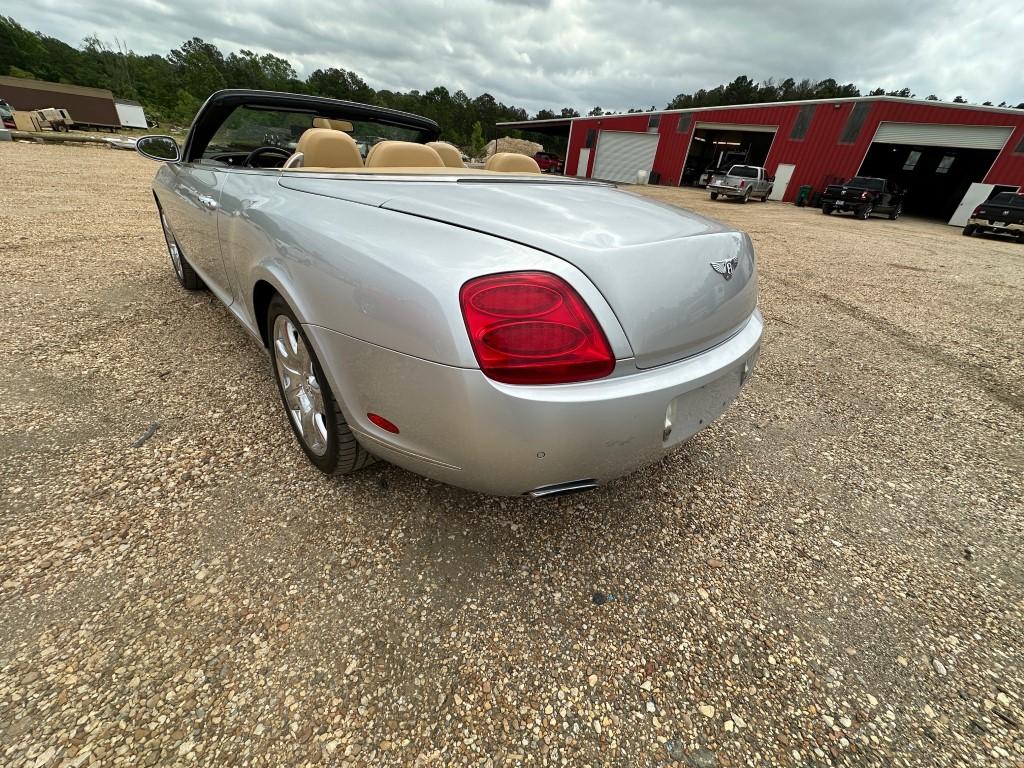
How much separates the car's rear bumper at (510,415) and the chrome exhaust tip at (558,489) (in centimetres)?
2

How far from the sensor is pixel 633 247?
53.5 inches

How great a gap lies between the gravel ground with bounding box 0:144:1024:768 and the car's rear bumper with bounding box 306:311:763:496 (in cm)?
45

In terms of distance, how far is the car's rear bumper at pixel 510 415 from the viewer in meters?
1.23

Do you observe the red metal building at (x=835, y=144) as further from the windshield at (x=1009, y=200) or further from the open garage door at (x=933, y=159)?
the windshield at (x=1009, y=200)

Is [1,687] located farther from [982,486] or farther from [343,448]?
[982,486]

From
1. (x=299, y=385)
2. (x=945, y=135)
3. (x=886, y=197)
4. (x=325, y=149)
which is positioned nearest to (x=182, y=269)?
(x=325, y=149)

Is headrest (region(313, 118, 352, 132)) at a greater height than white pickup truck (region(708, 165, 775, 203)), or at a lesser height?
greater

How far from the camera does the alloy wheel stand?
1851 mm

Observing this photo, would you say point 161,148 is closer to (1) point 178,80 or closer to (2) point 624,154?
(2) point 624,154

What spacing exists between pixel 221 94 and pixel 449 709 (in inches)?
133

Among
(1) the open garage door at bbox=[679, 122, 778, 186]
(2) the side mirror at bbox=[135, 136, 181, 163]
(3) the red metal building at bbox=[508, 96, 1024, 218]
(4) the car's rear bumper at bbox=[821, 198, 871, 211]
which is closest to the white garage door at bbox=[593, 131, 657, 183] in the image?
(3) the red metal building at bbox=[508, 96, 1024, 218]

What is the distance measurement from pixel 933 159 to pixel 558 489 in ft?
119

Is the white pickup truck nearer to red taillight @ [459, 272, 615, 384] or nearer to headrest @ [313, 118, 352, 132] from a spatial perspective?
headrest @ [313, 118, 352, 132]

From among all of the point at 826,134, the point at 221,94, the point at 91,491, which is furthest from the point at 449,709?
the point at 826,134
